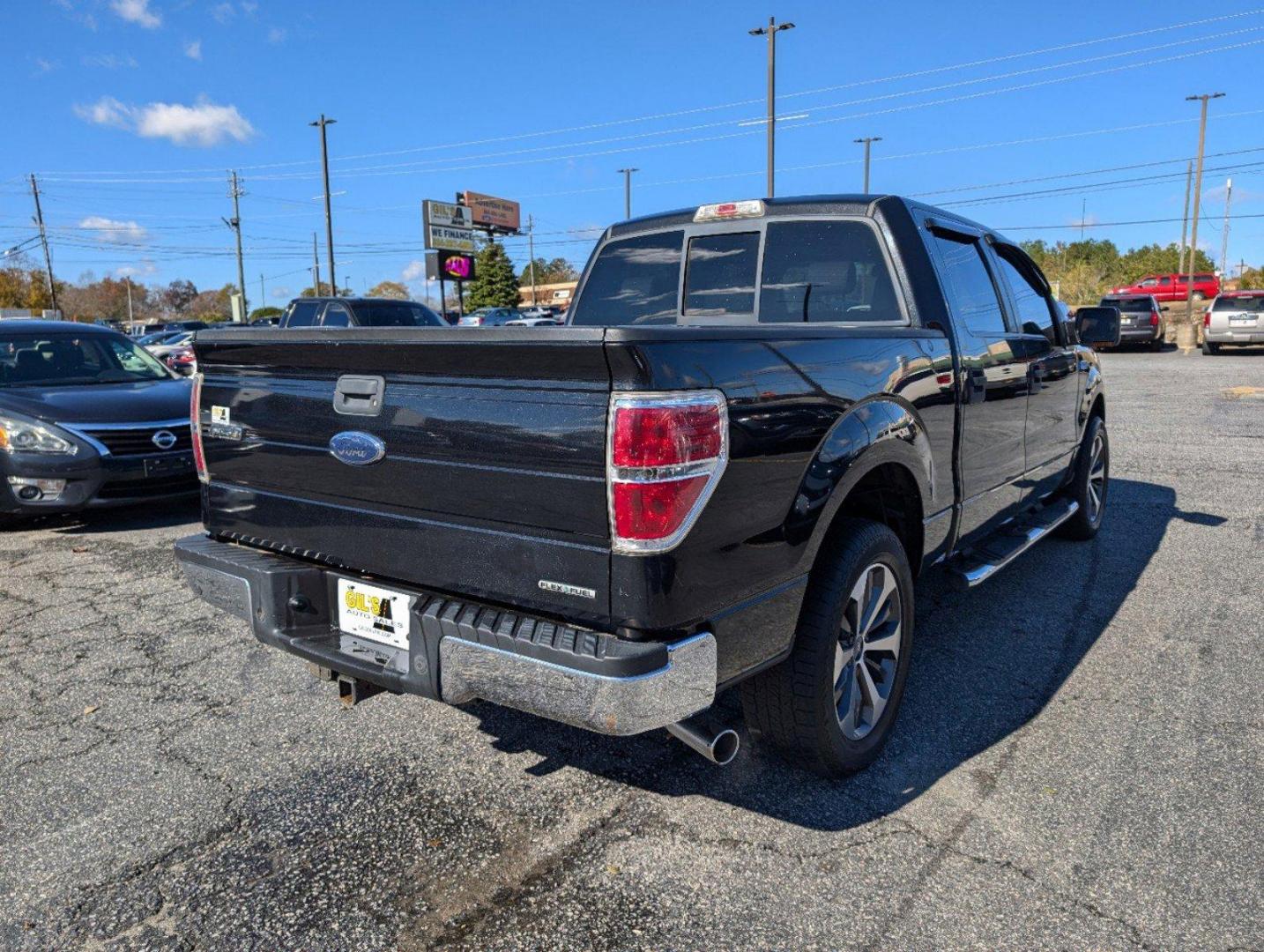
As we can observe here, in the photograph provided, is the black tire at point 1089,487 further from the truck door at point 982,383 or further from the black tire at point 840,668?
the black tire at point 840,668

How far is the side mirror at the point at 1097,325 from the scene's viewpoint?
5.40m

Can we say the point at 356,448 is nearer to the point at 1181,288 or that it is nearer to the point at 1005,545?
the point at 1005,545

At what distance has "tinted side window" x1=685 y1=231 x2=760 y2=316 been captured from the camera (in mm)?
4031

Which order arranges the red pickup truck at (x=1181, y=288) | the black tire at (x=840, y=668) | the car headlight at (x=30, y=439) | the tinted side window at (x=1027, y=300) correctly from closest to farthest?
the black tire at (x=840, y=668)
the tinted side window at (x=1027, y=300)
the car headlight at (x=30, y=439)
the red pickup truck at (x=1181, y=288)

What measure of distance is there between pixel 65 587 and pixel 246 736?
8.66 ft

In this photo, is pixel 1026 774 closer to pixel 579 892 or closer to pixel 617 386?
pixel 579 892

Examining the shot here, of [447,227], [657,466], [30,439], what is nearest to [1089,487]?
[657,466]

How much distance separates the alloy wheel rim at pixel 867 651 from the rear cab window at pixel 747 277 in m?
1.14

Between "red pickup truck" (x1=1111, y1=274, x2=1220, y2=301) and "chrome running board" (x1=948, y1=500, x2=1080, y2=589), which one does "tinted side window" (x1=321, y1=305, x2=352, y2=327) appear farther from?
"red pickup truck" (x1=1111, y1=274, x2=1220, y2=301)

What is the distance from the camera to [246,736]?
3352mm

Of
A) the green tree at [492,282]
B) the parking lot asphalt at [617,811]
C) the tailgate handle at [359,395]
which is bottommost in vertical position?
the parking lot asphalt at [617,811]

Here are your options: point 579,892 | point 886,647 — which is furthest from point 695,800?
point 886,647

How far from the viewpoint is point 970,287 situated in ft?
13.5

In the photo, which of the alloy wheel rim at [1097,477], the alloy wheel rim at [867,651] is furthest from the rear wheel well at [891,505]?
the alloy wheel rim at [1097,477]
